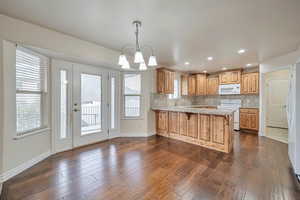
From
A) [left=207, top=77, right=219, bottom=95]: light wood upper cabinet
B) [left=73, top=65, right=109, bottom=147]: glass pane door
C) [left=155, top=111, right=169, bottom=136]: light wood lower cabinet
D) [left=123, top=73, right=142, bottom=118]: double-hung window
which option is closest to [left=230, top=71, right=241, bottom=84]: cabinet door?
[left=207, top=77, right=219, bottom=95]: light wood upper cabinet

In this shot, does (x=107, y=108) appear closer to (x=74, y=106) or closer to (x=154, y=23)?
(x=74, y=106)

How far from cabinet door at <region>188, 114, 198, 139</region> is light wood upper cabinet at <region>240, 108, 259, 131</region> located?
270 cm

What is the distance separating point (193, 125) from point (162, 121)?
1.21 metres

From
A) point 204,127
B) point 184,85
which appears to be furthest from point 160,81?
point 204,127

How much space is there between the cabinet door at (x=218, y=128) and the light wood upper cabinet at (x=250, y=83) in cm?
288

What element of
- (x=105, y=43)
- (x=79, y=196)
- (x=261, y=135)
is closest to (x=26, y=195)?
(x=79, y=196)

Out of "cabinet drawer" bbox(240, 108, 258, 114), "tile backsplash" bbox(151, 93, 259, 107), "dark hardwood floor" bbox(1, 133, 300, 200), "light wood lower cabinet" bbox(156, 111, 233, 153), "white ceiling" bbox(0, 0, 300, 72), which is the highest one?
"white ceiling" bbox(0, 0, 300, 72)

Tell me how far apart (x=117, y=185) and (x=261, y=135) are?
16.5 ft

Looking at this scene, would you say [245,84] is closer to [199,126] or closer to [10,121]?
[199,126]

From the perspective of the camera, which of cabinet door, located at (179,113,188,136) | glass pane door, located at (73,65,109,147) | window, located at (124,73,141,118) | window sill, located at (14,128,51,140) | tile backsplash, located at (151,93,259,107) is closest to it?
window sill, located at (14,128,51,140)

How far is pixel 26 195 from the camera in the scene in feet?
6.18

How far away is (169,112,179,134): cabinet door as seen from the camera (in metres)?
4.55

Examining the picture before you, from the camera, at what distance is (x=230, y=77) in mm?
5859

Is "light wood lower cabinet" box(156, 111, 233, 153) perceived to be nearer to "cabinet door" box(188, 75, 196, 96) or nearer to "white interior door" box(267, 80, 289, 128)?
"cabinet door" box(188, 75, 196, 96)
